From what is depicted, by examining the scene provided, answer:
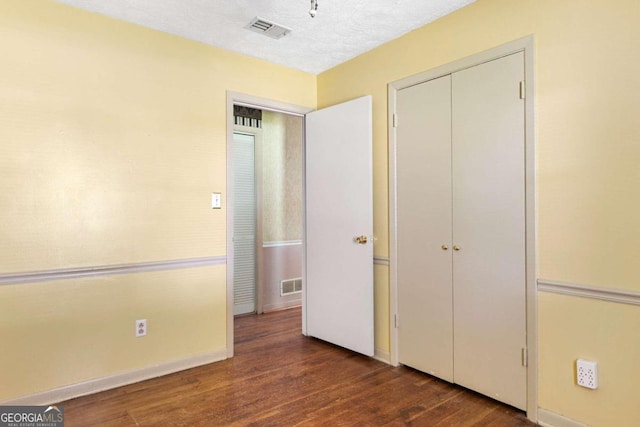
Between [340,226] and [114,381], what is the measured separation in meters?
1.97

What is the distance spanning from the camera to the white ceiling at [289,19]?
2.34 m

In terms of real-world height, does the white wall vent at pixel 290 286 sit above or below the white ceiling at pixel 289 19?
below

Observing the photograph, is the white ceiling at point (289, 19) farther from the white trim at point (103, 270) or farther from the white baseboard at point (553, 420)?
the white baseboard at point (553, 420)

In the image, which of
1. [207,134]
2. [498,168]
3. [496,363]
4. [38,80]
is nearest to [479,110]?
[498,168]

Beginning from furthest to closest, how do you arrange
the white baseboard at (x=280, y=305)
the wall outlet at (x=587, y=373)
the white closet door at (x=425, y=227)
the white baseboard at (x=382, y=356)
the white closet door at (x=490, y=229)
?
1. the white baseboard at (x=280, y=305)
2. the white baseboard at (x=382, y=356)
3. the white closet door at (x=425, y=227)
4. the white closet door at (x=490, y=229)
5. the wall outlet at (x=587, y=373)

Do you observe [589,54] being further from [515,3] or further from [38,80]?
[38,80]

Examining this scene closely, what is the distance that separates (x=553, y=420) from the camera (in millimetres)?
2004

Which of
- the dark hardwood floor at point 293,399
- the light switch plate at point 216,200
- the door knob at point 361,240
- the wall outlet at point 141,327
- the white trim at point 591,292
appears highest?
the light switch plate at point 216,200

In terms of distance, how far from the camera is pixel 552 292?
6.61ft

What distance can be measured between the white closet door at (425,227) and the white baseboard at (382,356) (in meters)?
0.13

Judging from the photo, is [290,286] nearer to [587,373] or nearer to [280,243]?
[280,243]

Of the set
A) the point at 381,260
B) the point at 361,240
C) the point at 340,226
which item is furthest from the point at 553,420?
the point at 340,226
